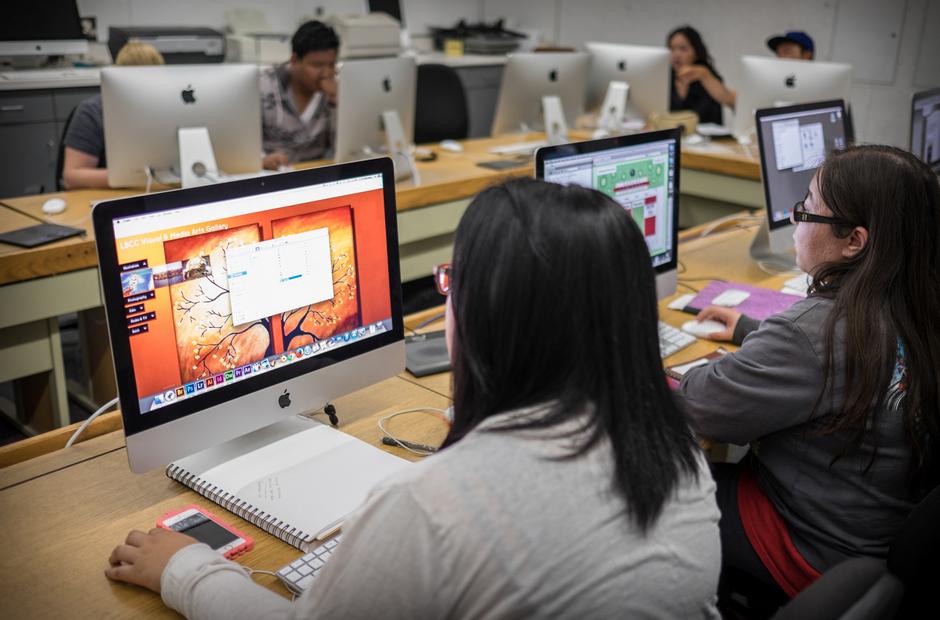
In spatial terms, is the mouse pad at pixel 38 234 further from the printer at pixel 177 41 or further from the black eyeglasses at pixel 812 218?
the printer at pixel 177 41

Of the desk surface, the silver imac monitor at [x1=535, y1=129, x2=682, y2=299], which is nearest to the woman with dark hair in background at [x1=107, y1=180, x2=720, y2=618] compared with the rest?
the desk surface

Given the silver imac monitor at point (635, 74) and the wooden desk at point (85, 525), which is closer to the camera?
the wooden desk at point (85, 525)

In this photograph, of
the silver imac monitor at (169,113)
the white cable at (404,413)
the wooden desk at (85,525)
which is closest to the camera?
the wooden desk at (85,525)

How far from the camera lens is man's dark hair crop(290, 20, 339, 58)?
3.32 meters

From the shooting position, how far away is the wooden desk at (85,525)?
1021 millimetres

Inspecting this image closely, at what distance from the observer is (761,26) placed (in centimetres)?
564

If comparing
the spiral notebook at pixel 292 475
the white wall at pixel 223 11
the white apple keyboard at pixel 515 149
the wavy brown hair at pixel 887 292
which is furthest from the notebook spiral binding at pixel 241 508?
the white wall at pixel 223 11

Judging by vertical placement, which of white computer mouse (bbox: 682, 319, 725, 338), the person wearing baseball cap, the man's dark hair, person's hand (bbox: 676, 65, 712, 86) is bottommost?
white computer mouse (bbox: 682, 319, 725, 338)

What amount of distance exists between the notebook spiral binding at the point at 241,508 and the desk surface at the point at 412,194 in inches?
27.9

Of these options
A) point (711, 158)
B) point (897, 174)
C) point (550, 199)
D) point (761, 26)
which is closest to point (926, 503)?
point (897, 174)

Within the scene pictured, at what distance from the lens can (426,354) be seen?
Answer: 5.74 ft

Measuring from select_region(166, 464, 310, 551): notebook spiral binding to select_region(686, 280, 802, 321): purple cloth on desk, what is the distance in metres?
1.31

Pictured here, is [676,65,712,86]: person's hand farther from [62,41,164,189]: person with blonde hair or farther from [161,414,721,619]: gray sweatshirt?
[161,414,721,619]: gray sweatshirt

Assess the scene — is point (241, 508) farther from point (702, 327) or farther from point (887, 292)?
point (702, 327)
